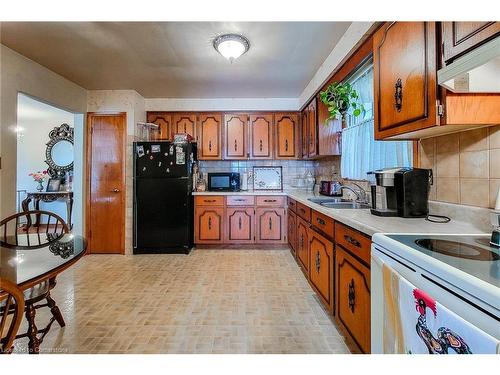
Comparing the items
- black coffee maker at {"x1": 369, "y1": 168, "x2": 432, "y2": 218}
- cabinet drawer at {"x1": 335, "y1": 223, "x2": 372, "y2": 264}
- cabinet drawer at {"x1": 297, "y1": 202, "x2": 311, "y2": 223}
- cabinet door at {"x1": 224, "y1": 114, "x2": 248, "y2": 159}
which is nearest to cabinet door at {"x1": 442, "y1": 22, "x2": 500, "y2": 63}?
black coffee maker at {"x1": 369, "y1": 168, "x2": 432, "y2": 218}

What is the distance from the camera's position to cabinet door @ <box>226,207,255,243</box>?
12.8ft

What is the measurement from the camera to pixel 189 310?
6.95 feet

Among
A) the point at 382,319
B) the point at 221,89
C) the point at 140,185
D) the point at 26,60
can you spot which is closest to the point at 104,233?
the point at 140,185

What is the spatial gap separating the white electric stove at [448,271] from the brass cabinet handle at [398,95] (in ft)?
2.45

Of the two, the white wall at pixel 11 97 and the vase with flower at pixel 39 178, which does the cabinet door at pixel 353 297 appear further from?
the vase with flower at pixel 39 178

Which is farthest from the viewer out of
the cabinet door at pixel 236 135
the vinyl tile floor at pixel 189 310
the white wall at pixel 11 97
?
the cabinet door at pixel 236 135

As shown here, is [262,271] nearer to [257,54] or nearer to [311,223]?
[311,223]

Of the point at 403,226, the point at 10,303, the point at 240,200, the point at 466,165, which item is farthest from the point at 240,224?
the point at 10,303

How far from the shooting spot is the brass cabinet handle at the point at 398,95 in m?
1.41

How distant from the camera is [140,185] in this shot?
369cm

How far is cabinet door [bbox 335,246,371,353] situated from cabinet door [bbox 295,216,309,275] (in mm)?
829

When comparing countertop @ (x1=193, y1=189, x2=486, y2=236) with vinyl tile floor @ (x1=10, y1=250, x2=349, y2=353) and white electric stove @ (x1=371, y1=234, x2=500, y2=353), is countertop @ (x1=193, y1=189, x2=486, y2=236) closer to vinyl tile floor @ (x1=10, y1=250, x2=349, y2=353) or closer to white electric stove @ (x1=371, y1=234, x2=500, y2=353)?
white electric stove @ (x1=371, y1=234, x2=500, y2=353)

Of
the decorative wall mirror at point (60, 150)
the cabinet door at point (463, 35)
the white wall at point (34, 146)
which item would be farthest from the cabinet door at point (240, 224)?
the white wall at point (34, 146)

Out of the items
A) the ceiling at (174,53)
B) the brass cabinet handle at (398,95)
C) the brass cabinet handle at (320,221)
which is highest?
the ceiling at (174,53)
